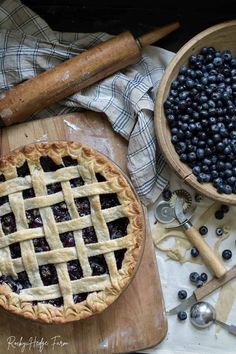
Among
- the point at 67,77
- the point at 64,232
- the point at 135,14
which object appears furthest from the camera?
the point at 135,14

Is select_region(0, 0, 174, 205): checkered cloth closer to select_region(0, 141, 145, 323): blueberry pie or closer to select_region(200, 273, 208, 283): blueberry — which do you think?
select_region(0, 141, 145, 323): blueberry pie

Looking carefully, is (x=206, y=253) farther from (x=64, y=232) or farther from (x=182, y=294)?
(x=64, y=232)

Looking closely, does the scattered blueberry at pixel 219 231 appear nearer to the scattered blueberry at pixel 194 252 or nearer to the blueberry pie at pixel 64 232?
the scattered blueberry at pixel 194 252

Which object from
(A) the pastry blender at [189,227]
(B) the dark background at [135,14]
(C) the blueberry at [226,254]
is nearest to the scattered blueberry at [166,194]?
(A) the pastry blender at [189,227]

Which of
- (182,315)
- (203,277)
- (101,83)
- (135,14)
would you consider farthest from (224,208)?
(135,14)

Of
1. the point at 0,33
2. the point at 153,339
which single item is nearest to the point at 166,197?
the point at 153,339

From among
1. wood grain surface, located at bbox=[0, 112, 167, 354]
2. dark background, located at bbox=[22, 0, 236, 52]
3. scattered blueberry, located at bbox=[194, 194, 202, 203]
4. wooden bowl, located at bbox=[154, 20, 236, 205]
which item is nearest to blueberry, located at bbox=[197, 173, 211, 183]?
wooden bowl, located at bbox=[154, 20, 236, 205]

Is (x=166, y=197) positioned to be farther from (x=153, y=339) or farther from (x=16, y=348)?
(x=16, y=348)

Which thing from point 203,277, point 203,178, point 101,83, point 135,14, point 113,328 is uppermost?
point 135,14
